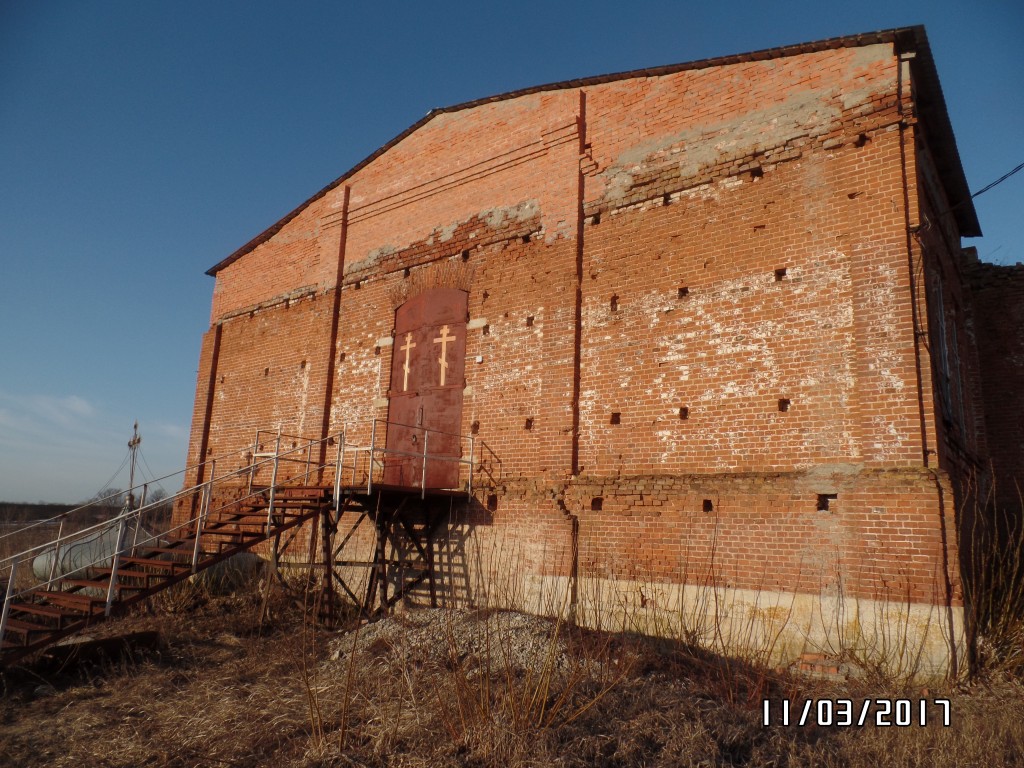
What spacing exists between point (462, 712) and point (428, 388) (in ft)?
24.7

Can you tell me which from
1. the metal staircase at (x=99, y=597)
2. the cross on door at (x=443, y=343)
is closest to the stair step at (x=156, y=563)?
the metal staircase at (x=99, y=597)

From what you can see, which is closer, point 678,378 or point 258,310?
point 678,378

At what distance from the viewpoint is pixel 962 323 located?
11289mm

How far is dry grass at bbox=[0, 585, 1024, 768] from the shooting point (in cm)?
498

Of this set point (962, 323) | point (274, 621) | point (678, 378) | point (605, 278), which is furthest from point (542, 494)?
point (962, 323)

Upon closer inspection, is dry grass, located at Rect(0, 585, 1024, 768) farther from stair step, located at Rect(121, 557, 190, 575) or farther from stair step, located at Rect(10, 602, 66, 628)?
stair step, located at Rect(121, 557, 190, 575)

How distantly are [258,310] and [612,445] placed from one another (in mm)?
9640

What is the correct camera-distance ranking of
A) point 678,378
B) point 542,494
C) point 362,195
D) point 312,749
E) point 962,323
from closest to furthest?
point 312,749 → point 678,378 → point 542,494 → point 962,323 → point 362,195

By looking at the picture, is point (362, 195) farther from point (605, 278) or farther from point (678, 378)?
point (678, 378)

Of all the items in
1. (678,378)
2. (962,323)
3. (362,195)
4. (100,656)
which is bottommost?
(100,656)

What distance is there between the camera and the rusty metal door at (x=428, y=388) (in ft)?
38.3

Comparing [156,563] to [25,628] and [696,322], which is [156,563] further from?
[696,322]

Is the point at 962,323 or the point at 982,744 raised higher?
the point at 962,323

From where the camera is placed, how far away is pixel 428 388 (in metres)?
12.1
